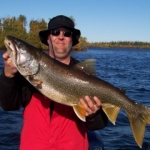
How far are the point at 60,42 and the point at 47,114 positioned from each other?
38.9 inches

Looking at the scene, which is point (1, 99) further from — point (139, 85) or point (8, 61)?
point (139, 85)

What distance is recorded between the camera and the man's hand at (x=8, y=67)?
11.4 ft

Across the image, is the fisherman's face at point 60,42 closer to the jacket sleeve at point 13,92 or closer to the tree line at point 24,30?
the jacket sleeve at point 13,92

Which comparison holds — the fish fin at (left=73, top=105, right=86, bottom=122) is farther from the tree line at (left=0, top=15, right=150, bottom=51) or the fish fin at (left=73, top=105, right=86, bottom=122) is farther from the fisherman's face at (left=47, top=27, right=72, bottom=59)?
the tree line at (left=0, top=15, right=150, bottom=51)

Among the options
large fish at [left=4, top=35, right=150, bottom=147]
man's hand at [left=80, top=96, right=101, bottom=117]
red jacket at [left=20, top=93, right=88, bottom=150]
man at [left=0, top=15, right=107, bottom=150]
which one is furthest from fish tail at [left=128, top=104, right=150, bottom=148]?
red jacket at [left=20, top=93, right=88, bottom=150]

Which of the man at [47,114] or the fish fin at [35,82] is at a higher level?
the fish fin at [35,82]

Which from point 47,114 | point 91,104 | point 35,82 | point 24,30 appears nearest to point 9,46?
point 35,82

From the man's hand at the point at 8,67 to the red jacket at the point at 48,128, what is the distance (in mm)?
495

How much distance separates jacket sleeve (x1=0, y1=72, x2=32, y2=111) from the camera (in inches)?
139

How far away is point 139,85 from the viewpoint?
63.2 feet

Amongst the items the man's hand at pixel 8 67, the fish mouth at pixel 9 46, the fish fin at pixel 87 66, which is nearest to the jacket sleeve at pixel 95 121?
the fish fin at pixel 87 66

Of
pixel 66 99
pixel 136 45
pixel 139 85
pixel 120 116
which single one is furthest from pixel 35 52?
pixel 136 45

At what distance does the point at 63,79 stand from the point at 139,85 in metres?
16.0

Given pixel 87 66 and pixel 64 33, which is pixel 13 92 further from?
pixel 64 33
